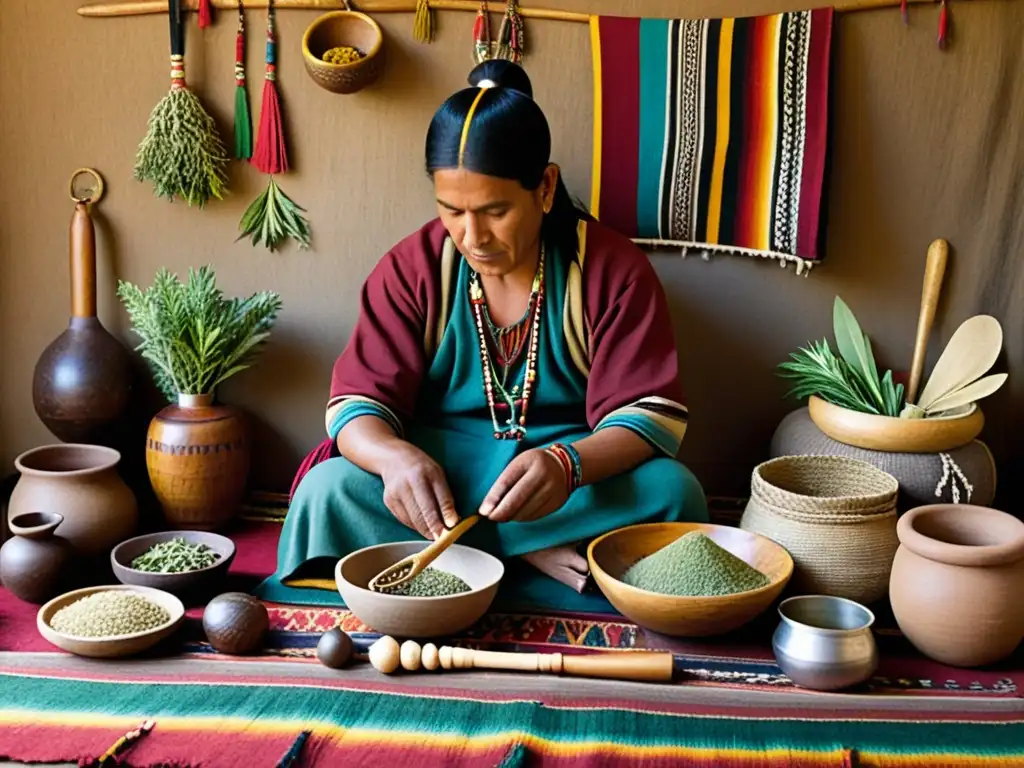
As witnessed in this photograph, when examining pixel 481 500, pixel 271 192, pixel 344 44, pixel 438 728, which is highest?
pixel 344 44

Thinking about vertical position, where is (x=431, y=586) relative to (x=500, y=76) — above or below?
below

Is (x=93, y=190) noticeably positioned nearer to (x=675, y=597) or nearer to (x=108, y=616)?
(x=108, y=616)

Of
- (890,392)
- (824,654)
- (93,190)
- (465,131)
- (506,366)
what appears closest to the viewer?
(824,654)

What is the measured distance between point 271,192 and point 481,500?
3.93 feet

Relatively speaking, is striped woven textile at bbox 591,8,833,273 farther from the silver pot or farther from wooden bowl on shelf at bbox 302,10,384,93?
the silver pot

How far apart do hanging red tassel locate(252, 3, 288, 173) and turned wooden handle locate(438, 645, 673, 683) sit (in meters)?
1.58

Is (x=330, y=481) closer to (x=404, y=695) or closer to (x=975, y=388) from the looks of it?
(x=404, y=695)

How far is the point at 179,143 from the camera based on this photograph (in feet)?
9.40

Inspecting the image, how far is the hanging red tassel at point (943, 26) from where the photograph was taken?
278cm

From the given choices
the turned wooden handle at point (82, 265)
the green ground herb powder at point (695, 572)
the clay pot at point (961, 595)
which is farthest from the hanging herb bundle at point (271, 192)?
the clay pot at point (961, 595)

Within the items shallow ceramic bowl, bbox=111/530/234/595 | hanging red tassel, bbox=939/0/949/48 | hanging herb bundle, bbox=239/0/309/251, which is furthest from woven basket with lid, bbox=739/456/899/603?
hanging herb bundle, bbox=239/0/309/251

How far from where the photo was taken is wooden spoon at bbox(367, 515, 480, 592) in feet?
6.72

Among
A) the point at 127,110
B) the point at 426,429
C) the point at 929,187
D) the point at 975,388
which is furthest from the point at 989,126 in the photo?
the point at 127,110

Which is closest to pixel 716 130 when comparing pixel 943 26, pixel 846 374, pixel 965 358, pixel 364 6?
pixel 943 26
